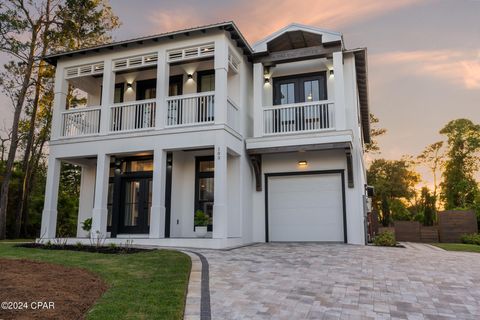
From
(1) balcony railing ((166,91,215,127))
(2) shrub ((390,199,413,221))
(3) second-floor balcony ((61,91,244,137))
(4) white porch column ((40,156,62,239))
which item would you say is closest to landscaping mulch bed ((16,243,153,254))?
(4) white porch column ((40,156,62,239))

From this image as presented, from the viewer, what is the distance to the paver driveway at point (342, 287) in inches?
157

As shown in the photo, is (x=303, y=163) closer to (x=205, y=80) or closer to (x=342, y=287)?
(x=205, y=80)

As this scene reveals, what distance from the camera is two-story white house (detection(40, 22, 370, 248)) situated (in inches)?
409

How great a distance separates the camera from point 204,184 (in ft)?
38.4

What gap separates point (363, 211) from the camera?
36.0ft

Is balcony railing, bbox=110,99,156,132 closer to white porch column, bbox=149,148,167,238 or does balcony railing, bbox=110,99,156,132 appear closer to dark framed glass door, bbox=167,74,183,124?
dark framed glass door, bbox=167,74,183,124

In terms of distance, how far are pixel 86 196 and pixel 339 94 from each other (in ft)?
30.0

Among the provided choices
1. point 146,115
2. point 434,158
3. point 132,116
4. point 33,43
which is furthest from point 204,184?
point 434,158

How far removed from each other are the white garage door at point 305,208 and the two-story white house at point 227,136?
0.10 feet

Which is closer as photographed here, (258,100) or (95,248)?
(95,248)

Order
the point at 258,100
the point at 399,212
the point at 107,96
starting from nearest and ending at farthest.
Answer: the point at 107,96, the point at 258,100, the point at 399,212

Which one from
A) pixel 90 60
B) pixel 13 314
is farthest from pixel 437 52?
pixel 13 314

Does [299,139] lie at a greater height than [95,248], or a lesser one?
greater

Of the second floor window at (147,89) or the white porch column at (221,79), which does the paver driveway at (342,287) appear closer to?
the white porch column at (221,79)
